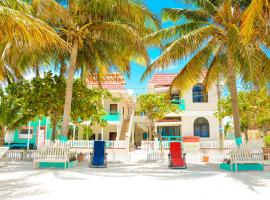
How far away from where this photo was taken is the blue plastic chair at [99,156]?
1208 cm

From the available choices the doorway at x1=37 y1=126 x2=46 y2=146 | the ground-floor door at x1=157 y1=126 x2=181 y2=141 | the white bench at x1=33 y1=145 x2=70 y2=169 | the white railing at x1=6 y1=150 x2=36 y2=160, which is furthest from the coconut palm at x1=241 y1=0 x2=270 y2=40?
the doorway at x1=37 y1=126 x2=46 y2=146

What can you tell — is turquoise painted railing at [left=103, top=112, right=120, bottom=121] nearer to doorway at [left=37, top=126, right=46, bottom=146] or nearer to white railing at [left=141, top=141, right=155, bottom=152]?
white railing at [left=141, top=141, right=155, bottom=152]

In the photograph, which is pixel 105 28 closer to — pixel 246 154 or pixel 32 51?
pixel 32 51

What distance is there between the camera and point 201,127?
26391mm

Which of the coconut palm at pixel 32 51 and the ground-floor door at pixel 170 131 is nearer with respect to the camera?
the coconut palm at pixel 32 51

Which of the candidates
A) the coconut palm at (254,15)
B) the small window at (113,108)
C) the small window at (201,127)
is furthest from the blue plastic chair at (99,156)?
the small window at (113,108)

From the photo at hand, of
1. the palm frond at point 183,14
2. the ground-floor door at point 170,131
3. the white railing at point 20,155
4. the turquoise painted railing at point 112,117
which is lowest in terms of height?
the white railing at point 20,155

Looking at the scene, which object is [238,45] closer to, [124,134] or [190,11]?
[190,11]

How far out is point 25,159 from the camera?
617 inches

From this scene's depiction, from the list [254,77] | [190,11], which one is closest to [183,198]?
[254,77]

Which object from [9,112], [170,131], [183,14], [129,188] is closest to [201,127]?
[170,131]

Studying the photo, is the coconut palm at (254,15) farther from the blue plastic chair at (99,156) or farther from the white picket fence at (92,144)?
the white picket fence at (92,144)

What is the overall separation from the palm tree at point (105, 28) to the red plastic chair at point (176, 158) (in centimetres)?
440

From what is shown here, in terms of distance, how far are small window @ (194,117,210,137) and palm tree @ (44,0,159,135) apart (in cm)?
1451
